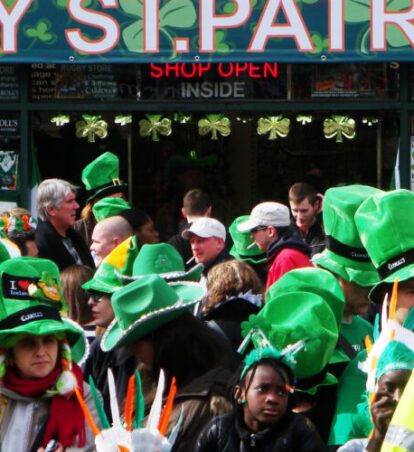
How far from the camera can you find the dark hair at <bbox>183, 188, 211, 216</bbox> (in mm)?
9938

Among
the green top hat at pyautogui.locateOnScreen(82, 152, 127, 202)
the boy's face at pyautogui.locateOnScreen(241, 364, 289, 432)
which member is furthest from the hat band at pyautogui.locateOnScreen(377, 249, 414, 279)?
the green top hat at pyautogui.locateOnScreen(82, 152, 127, 202)

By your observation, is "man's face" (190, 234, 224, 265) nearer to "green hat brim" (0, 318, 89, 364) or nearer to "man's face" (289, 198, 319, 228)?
"man's face" (289, 198, 319, 228)

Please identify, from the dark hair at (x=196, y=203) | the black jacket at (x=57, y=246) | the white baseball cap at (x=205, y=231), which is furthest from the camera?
the dark hair at (x=196, y=203)

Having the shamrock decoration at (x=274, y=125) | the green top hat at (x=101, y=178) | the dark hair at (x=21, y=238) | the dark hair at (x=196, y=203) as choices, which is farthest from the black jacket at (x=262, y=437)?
the shamrock decoration at (x=274, y=125)

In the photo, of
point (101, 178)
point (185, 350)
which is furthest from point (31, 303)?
point (101, 178)

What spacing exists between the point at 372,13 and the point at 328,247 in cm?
575

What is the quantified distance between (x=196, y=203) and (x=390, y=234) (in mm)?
4984

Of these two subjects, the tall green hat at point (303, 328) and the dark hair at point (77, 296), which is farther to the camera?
the dark hair at point (77, 296)

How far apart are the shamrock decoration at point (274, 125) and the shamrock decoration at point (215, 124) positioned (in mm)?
281

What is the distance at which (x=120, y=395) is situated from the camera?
18.2ft

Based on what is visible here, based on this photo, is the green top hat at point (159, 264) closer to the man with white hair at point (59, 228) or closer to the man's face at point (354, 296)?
the man's face at point (354, 296)

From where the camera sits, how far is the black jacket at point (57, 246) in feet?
30.0

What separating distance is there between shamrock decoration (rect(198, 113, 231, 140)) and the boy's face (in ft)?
23.7

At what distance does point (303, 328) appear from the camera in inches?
196
